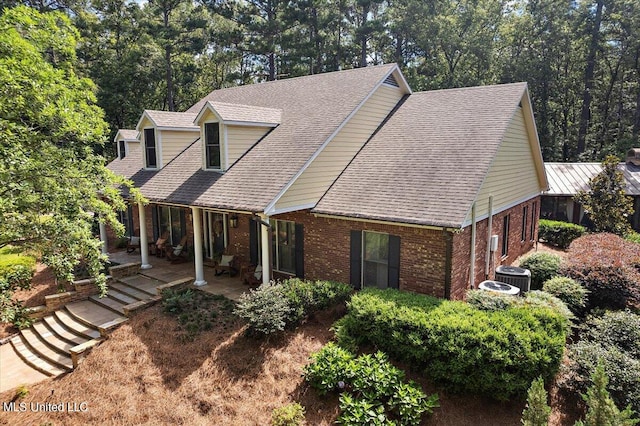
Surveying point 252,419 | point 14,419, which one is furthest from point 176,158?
point 252,419

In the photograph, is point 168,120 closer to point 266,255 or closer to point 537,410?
point 266,255

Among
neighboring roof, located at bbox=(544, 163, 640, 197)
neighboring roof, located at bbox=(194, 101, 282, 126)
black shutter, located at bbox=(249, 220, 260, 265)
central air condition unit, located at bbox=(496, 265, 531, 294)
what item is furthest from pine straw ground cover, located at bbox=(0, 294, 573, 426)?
neighboring roof, located at bbox=(544, 163, 640, 197)

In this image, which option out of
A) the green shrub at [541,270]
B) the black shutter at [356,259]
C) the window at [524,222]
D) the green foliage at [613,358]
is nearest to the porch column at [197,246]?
the black shutter at [356,259]

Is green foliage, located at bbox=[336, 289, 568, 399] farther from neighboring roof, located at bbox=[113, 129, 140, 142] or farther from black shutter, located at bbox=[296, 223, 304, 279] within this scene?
neighboring roof, located at bbox=[113, 129, 140, 142]

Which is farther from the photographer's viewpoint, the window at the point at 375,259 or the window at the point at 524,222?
the window at the point at 524,222

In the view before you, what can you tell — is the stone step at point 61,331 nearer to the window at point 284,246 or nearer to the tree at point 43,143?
the tree at point 43,143

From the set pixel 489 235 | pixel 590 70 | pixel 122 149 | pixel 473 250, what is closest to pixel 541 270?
pixel 489 235

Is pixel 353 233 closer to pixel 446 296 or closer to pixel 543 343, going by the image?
pixel 446 296
